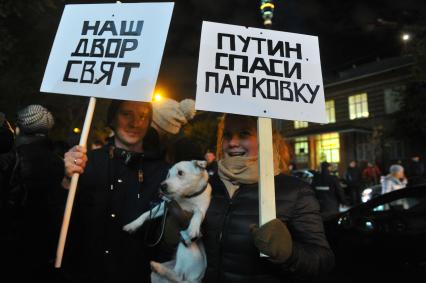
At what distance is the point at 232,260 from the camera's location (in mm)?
2131

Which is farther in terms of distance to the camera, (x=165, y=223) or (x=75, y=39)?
(x=75, y=39)

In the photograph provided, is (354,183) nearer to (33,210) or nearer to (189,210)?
(189,210)

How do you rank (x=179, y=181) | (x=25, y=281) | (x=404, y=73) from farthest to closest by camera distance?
(x=404, y=73)
(x=25, y=281)
(x=179, y=181)

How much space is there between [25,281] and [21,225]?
1.84ft

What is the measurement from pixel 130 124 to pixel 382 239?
13.3 ft

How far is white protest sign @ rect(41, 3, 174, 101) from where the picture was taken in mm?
2238

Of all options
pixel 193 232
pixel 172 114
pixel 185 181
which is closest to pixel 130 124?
pixel 185 181

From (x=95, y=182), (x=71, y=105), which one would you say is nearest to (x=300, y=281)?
(x=95, y=182)

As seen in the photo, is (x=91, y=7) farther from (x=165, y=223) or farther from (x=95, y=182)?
(x=165, y=223)

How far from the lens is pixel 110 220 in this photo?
7.87 ft

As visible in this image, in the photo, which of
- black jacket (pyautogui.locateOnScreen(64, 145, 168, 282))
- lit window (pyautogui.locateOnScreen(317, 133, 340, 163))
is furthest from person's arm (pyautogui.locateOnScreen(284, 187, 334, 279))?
lit window (pyautogui.locateOnScreen(317, 133, 340, 163))

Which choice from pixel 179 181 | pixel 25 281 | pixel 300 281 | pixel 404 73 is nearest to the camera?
pixel 300 281

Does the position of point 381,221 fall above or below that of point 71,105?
below

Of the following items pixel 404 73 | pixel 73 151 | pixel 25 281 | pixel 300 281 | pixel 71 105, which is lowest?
pixel 25 281
